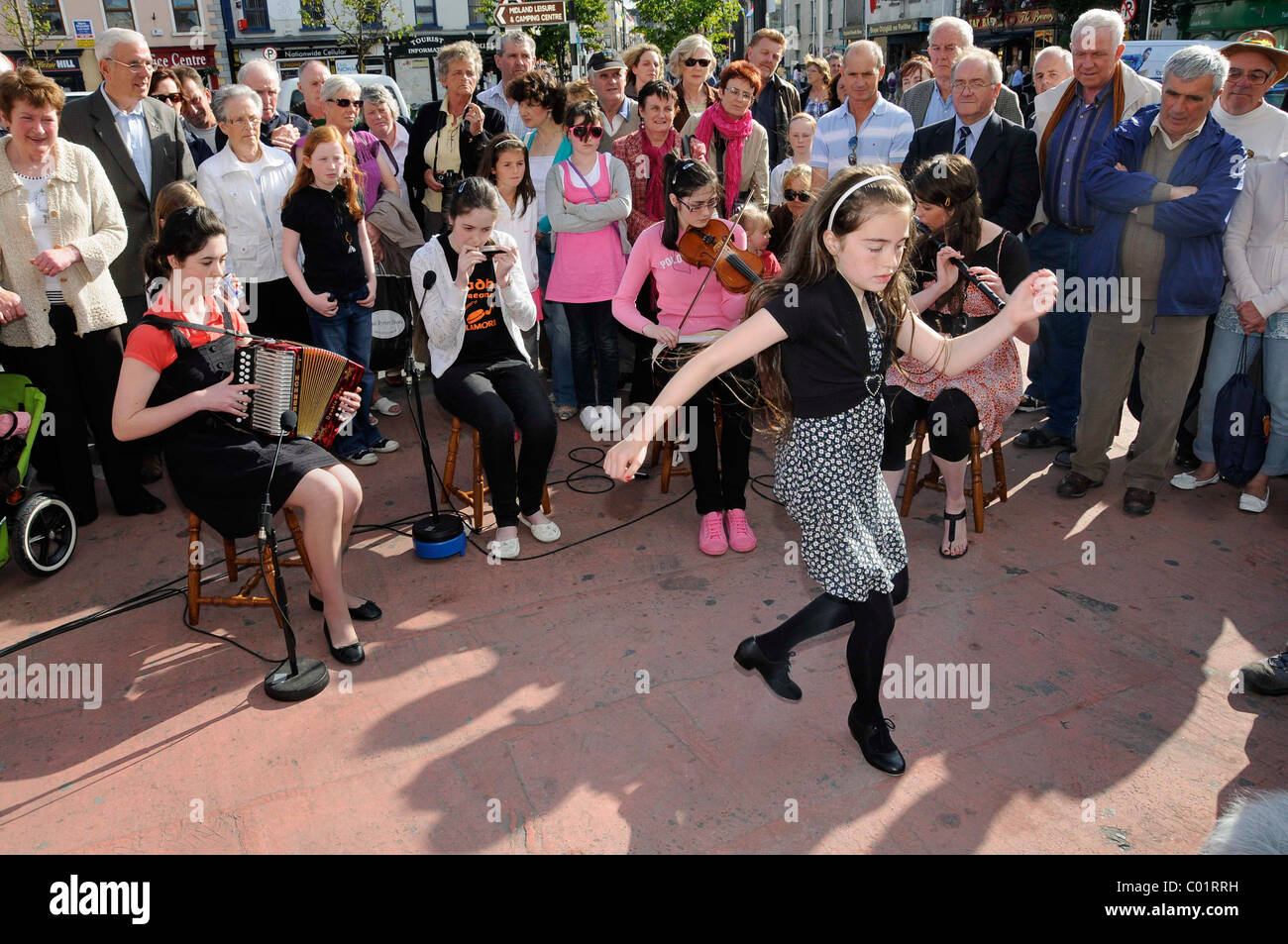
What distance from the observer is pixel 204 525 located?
4.74 meters

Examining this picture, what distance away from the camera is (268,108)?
6.33 meters

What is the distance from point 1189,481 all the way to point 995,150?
2.07 meters

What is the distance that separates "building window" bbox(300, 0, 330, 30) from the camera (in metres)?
33.8

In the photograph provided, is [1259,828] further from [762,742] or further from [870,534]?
[762,742]

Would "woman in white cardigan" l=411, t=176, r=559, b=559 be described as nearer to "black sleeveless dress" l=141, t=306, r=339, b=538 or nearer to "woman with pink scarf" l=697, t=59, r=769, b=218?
"black sleeveless dress" l=141, t=306, r=339, b=538

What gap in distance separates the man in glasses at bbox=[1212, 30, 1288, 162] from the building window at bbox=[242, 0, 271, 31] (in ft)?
125

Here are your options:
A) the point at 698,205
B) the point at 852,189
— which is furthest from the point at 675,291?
the point at 852,189

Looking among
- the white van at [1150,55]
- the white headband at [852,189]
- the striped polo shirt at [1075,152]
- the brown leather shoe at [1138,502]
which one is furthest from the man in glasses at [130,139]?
the white van at [1150,55]

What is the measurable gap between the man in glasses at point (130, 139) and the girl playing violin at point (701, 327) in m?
2.80

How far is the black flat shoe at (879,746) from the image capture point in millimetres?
2879

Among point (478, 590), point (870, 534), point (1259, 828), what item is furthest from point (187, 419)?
point (1259, 828)

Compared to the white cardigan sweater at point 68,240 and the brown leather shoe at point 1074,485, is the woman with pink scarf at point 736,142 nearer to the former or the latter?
the brown leather shoe at point 1074,485

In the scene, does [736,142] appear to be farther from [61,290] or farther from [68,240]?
[61,290]

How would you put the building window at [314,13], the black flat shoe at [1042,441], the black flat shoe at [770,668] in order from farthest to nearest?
the building window at [314,13]
the black flat shoe at [1042,441]
the black flat shoe at [770,668]
